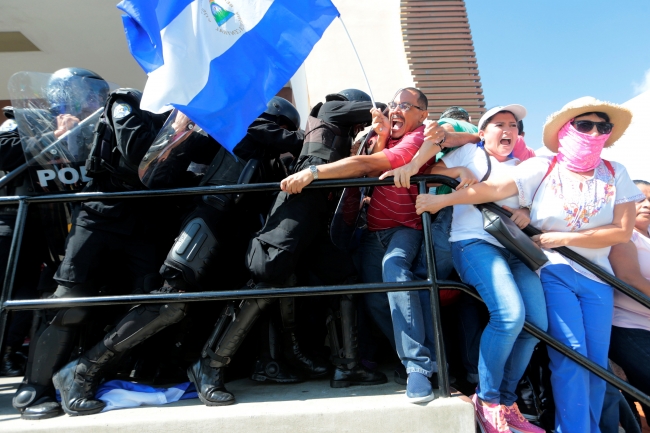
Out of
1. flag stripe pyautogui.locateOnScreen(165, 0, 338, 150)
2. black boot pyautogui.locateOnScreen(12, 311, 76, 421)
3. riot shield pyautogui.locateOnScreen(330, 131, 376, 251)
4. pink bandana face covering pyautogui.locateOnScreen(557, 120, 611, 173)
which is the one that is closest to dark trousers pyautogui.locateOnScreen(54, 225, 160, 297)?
black boot pyautogui.locateOnScreen(12, 311, 76, 421)

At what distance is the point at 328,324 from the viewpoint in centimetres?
295

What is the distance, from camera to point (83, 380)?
2.54 metres

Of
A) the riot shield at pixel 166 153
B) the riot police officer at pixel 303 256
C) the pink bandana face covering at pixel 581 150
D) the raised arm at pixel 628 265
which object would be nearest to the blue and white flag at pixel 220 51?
the riot shield at pixel 166 153

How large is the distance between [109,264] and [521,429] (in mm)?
2388

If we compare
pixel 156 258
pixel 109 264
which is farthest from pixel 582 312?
pixel 109 264

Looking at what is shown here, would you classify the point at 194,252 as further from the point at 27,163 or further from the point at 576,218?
the point at 576,218

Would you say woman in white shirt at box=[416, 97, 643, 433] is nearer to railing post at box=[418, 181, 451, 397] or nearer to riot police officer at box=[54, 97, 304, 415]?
railing post at box=[418, 181, 451, 397]

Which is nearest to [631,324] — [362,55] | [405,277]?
[405,277]

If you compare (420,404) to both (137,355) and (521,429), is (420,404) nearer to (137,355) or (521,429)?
(521,429)

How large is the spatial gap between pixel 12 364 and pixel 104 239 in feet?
5.04

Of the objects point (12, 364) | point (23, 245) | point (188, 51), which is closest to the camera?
point (188, 51)

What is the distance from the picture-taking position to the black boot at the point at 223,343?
8.42 ft

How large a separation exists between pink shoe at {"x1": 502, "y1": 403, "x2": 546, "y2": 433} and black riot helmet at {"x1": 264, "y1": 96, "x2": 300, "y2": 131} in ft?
6.84

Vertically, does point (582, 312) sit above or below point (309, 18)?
A: below
